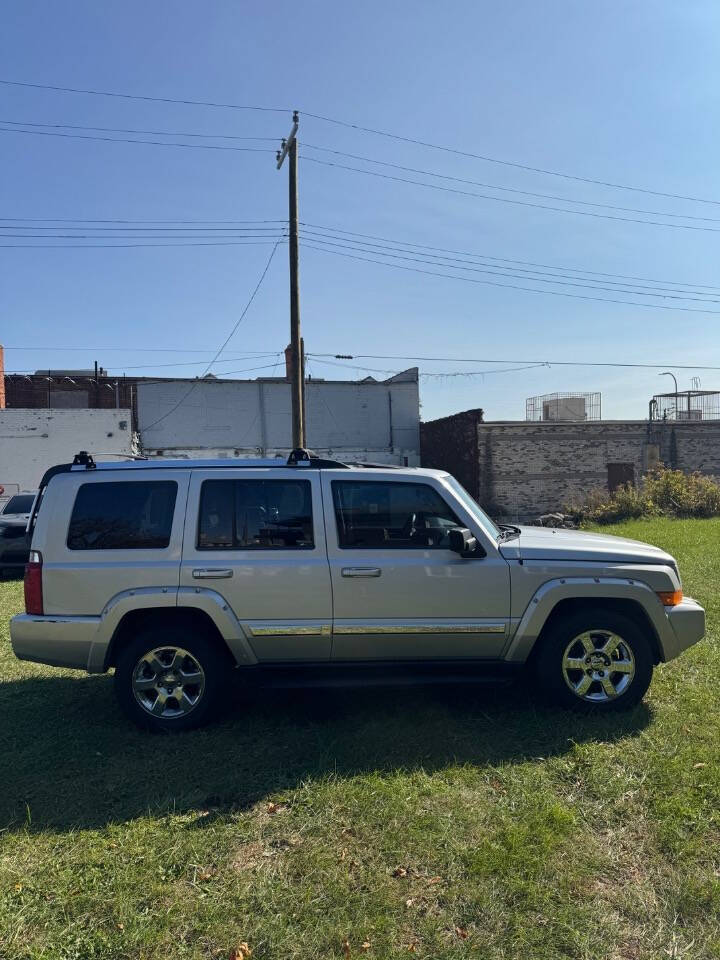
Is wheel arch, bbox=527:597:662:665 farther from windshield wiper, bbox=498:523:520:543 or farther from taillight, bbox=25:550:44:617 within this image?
taillight, bbox=25:550:44:617

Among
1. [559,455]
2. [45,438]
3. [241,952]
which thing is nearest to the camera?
[241,952]

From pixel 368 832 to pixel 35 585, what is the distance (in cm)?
284

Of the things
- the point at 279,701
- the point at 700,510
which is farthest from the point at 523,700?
the point at 700,510

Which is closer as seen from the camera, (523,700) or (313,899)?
(313,899)

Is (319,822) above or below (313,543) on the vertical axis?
below

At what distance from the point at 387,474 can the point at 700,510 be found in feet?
61.9

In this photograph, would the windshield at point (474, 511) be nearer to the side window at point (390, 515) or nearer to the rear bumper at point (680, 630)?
the side window at point (390, 515)

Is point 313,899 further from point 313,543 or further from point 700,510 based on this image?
point 700,510

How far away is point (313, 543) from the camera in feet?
15.6

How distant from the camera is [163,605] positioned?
466 cm

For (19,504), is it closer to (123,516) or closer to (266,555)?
(123,516)

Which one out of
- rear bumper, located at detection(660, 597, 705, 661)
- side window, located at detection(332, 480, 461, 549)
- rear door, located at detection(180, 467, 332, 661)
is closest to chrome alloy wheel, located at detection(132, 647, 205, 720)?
rear door, located at detection(180, 467, 332, 661)

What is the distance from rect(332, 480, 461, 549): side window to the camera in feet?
15.8

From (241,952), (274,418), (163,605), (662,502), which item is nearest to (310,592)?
(163,605)
